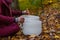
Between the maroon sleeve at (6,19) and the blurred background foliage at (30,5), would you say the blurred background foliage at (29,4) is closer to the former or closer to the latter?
the blurred background foliage at (30,5)

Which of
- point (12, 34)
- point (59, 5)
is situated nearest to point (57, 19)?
point (59, 5)

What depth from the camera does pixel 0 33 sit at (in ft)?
11.0

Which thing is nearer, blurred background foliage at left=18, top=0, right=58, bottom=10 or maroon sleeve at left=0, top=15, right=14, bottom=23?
maroon sleeve at left=0, top=15, right=14, bottom=23

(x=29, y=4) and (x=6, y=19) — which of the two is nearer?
(x=6, y=19)

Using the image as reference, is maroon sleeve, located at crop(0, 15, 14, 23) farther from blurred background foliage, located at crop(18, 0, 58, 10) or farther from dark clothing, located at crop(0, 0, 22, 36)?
blurred background foliage, located at crop(18, 0, 58, 10)

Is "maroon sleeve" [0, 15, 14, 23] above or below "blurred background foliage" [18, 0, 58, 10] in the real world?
below

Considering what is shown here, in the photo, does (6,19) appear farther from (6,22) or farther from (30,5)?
(30,5)

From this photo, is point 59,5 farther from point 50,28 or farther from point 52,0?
point 50,28

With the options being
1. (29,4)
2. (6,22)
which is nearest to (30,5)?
(29,4)

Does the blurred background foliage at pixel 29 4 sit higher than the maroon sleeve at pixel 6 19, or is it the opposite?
the blurred background foliage at pixel 29 4

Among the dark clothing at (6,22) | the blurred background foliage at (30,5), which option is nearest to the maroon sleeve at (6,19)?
the dark clothing at (6,22)

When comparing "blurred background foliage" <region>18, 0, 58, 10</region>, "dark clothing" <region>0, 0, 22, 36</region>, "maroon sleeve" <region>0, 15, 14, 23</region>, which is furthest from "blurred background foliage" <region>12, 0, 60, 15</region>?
Result: "maroon sleeve" <region>0, 15, 14, 23</region>

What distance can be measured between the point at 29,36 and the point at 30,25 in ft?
0.58

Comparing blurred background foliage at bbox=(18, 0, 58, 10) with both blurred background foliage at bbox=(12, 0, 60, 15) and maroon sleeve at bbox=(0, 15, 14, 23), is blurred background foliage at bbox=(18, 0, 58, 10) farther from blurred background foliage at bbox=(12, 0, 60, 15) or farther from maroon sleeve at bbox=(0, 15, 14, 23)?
maroon sleeve at bbox=(0, 15, 14, 23)
